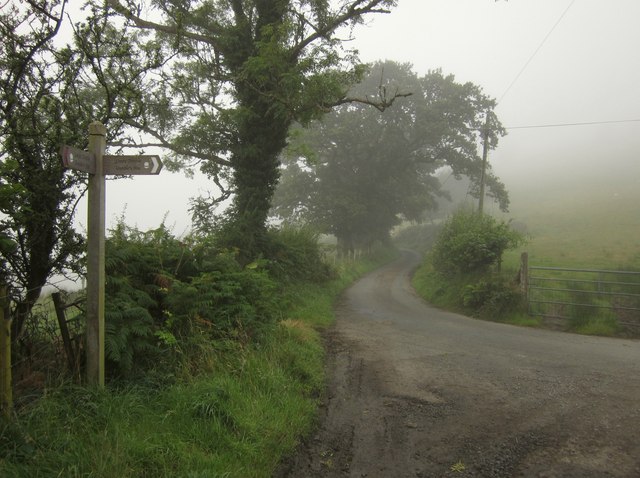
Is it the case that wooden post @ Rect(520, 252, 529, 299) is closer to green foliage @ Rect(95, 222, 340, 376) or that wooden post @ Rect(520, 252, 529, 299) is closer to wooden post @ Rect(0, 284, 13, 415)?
green foliage @ Rect(95, 222, 340, 376)

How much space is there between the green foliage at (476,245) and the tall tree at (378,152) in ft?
41.6

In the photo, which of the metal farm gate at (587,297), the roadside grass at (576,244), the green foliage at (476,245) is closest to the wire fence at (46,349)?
the roadside grass at (576,244)

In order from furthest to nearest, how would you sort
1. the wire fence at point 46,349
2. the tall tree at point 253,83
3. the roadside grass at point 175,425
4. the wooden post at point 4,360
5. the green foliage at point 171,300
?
the tall tree at point 253,83 → the green foliage at point 171,300 → the wire fence at point 46,349 → the wooden post at point 4,360 → the roadside grass at point 175,425

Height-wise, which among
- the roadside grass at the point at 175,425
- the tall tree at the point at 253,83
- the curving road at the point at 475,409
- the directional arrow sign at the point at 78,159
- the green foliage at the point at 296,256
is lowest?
the curving road at the point at 475,409

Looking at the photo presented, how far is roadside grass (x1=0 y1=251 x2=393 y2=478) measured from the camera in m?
3.09

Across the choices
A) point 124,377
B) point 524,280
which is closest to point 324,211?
point 524,280

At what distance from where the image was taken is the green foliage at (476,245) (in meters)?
14.0

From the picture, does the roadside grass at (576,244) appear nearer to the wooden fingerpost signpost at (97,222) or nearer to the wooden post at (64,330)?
the wooden fingerpost signpost at (97,222)

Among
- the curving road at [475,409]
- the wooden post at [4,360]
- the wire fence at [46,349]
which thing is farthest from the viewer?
the wire fence at [46,349]

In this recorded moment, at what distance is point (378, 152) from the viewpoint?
102 feet

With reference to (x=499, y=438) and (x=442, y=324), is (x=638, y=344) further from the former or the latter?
(x=499, y=438)

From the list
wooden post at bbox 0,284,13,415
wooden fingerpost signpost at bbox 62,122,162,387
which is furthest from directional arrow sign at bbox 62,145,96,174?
wooden post at bbox 0,284,13,415

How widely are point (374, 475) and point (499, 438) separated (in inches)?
59.6

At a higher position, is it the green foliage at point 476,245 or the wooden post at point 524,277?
the green foliage at point 476,245
